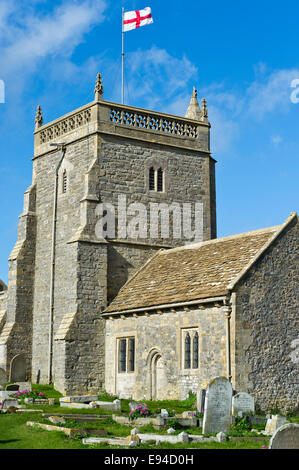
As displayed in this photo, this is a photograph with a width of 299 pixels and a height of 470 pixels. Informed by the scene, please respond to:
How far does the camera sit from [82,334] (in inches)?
1150

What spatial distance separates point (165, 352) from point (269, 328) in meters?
4.28

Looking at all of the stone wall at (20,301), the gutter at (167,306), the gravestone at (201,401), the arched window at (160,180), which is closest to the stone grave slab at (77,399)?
the gutter at (167,306)

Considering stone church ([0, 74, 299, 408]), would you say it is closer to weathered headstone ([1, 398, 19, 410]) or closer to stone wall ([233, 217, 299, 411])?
stone wall ([233, 217, 299, 411])

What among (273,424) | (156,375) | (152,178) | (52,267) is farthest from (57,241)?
(273,424)

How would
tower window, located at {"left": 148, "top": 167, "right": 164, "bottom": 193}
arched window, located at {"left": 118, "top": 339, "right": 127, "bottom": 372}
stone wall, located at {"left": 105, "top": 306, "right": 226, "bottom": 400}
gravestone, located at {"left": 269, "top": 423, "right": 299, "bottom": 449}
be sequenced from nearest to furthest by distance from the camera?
gravestone, located at {"left": 269, "top": 423, "right": 299, "bottom": 449}
stone wall, located at {"left": 105, "top": 306, "right": 226, "bottom": 400}
arched window, located at {"left": 118, "top": 339, "right": 127, "bottom": 372}
tower window, located at {"left": 148, "top": 167, "right": 164, "bottom": 193}

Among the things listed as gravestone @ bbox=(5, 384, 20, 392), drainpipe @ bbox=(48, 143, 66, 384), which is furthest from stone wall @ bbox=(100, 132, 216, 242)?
gravestone @ bbox=(5, 384, 20, 392)

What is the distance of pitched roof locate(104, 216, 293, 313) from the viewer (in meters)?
24.7

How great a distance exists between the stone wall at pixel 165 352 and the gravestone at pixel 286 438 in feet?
33.9

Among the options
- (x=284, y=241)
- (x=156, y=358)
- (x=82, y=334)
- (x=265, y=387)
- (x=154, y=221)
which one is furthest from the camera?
(x=154, y=221)

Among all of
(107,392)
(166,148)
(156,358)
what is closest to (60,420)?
(156,358)

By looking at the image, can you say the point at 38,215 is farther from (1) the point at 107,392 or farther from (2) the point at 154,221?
(1) the point at 107,392

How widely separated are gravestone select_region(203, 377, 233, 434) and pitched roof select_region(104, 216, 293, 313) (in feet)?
16.7

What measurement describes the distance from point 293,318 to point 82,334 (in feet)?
30.2
